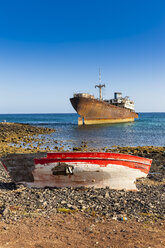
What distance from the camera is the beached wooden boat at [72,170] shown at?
30.3 feet

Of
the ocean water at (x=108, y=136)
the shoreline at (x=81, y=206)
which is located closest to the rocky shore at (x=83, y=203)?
the shoreline at (x=81, y=206)

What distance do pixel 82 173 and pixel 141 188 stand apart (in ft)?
9.58

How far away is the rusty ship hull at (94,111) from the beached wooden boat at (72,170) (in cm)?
4637

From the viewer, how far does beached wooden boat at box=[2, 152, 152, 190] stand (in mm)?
9234

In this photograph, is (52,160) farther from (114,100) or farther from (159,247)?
(114,100)

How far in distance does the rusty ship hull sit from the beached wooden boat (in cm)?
4637

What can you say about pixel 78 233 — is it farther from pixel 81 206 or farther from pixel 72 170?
pixel 72 170

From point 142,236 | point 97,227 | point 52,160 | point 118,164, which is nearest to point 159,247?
point 142,236

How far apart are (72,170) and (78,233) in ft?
11.9

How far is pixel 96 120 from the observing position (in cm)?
6159

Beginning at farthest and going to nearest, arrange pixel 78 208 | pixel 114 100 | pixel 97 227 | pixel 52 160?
pixel 114 100 → pixel 52 160 → pixel 78 208 → pixel 97 227

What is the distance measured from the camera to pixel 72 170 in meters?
9.26

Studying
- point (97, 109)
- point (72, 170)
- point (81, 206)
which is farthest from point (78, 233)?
point (97, 109)

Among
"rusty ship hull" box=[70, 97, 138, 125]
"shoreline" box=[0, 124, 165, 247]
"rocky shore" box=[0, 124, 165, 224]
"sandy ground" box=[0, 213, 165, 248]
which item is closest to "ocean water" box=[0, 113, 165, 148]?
"rusty ship hull" box=[70, 97, 138, 125]
